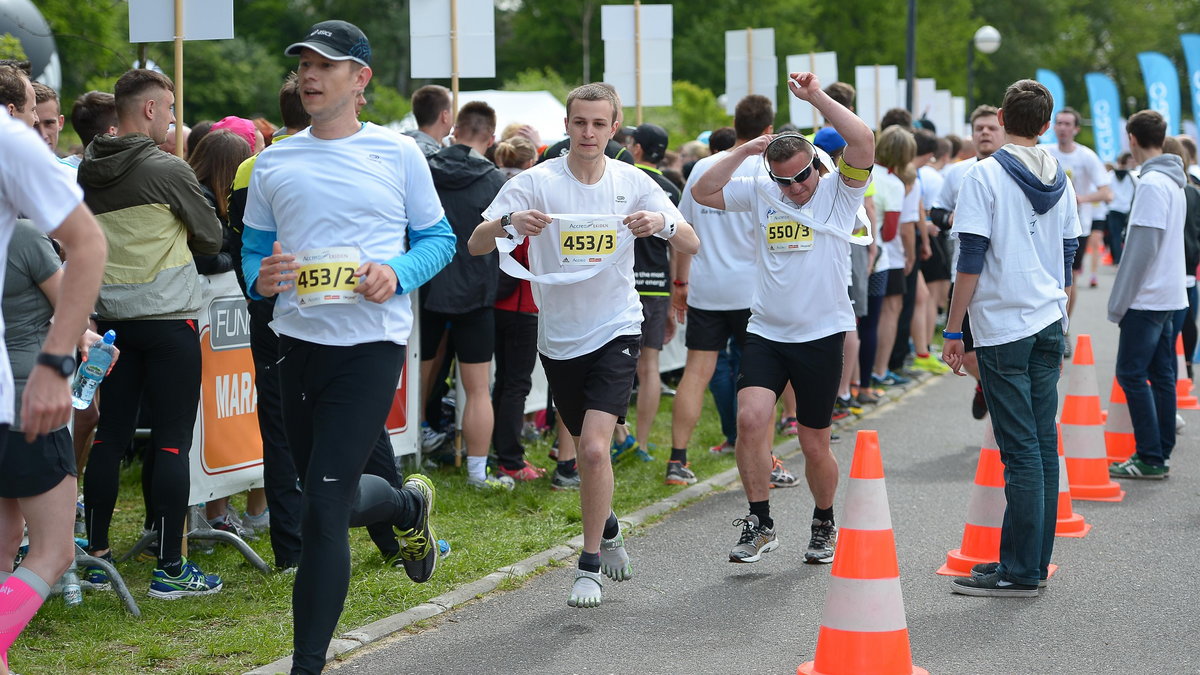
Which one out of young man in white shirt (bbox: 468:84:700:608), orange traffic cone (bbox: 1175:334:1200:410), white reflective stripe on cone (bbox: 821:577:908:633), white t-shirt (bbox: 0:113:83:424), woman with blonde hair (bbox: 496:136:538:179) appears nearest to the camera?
white t-shirt (bbox: 0:113:83:424)

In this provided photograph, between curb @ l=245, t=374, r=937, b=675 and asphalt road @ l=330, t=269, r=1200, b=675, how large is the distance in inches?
2.7

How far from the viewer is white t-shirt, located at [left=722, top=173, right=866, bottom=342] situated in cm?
638

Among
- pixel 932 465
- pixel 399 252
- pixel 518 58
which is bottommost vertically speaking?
pixel 932 465

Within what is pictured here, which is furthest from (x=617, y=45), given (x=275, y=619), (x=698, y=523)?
(x=275, y=619)

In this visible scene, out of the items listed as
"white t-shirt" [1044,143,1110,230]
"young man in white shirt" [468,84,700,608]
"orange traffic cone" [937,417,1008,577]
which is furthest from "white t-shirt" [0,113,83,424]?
"white t-shirt" [1044,143,1110,230]

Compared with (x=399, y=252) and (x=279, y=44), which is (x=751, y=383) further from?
(x=279, y=44)

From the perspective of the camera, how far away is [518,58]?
6506cm

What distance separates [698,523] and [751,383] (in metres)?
1.38

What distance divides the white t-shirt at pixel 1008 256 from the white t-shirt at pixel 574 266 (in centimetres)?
127

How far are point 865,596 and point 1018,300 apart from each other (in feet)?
5.64

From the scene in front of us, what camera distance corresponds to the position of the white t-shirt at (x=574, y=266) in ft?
18.9

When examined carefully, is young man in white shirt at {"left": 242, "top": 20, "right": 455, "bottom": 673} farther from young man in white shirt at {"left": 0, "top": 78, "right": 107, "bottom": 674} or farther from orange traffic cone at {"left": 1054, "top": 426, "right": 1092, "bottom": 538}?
orange traffic cone at {"left": 1054, "top": 426, "right": 1092, "bottom": 538}

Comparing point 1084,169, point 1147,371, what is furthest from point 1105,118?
point 1147,371

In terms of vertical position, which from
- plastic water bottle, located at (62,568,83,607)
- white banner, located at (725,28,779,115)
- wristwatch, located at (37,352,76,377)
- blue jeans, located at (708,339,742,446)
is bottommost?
plastic water bottle, located at (62,568,83,607)
